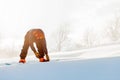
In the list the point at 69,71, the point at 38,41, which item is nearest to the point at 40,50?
the point at 38,41

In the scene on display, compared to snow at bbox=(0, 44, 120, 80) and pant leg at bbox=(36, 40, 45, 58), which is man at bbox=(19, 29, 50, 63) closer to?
pant leg at bbox=(36, 40, 45, 58)

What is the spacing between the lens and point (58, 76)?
150 inches

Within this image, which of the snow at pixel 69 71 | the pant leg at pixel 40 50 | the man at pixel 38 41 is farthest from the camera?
the pant leg at pixel 40 50

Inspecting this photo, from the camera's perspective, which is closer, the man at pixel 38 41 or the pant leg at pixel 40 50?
the man at pixel 38 41

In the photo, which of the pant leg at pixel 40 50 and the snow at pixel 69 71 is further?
the pant leg at pixel 40 50

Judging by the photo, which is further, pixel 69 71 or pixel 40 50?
pixel 40 50

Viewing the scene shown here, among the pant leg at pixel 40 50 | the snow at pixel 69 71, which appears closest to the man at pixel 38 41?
the pant leg at pixel 40 50

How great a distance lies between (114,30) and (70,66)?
3024cm

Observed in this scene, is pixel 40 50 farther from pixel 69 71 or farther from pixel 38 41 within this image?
pixel 69 71

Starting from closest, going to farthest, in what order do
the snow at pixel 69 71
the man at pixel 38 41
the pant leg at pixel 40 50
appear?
the snow at pixel 69 71 < the man at pixel 38 41 < the pant leg at pixel 40 50

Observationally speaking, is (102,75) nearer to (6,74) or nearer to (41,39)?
(6,74)

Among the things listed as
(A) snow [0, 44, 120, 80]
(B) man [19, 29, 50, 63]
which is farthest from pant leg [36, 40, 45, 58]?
(A) snow [0, 44, 120, 80]

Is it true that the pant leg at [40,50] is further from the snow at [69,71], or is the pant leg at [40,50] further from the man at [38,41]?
the snow at [69,71]

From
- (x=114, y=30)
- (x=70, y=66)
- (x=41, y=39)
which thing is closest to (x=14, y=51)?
(x=114, y=30)
